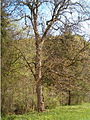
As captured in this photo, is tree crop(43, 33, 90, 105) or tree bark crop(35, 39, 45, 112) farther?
tree bark crop(35, 39, 45, 112)

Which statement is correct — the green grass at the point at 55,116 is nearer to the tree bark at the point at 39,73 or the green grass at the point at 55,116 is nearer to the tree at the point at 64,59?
the tree bark at the point at 39,73

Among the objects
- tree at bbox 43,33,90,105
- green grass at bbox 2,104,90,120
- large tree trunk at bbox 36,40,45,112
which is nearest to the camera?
green grass at bbox 2,104,90,120

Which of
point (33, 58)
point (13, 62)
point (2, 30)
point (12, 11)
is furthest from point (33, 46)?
point (2, 30)

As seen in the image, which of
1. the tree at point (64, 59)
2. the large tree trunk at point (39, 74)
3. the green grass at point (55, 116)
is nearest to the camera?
the green grass at point (55, 116)

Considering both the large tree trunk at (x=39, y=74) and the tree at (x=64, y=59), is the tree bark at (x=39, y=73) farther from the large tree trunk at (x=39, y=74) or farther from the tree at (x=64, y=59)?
the tree at (x=64, y=59)

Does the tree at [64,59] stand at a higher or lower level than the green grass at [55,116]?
higher

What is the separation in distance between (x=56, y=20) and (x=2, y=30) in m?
5.21

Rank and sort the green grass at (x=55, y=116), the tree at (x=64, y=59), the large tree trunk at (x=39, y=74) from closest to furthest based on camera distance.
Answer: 1. the green grass at (x=55, y=116)
2. the tree at (x=64, y=59)
3. the large tree trunk at (x=39, y=74)

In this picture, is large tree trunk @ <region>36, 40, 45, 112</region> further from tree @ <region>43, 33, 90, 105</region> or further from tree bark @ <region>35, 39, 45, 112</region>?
tree @ <region>43, 33, 90, 105</region>

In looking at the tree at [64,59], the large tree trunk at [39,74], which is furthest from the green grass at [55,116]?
the tree at [64,59]

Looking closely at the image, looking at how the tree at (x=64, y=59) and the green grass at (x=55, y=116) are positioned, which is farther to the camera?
the tree at (x=64, y=59)

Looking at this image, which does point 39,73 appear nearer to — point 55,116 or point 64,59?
point 64,59

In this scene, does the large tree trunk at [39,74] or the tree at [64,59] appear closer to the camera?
the tree at [64,59]

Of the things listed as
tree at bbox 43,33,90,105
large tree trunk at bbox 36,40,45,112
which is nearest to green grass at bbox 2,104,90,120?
large tree trunk at bbox 36,40,45,112
